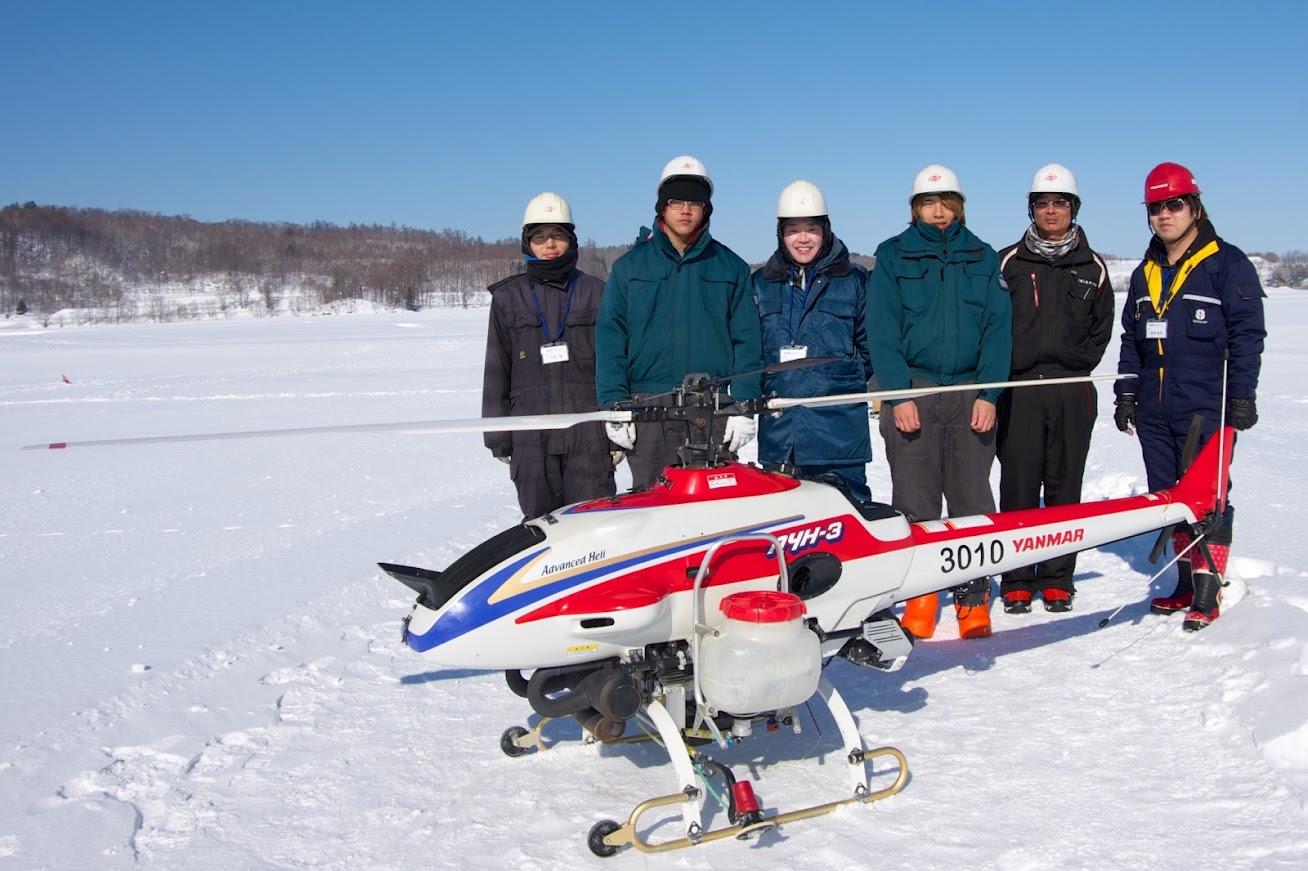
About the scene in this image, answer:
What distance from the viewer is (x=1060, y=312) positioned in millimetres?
5133

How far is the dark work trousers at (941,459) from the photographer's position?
4.91m

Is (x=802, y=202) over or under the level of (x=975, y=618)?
over

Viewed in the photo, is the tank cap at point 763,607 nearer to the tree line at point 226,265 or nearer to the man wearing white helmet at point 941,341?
the man wearing white helmet at point 941,341

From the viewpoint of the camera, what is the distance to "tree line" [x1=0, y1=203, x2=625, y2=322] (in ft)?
301

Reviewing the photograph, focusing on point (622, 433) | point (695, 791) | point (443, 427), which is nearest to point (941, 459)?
point (622, 433)

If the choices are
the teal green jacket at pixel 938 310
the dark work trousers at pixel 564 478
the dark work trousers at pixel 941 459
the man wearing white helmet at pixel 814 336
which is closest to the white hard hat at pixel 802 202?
the man wearing white helmet at pixel 814 336

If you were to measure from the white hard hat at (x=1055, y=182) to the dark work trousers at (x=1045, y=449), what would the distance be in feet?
3.38

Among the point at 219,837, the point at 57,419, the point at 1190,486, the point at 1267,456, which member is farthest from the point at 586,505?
the point at 57,419

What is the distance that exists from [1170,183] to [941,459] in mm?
1775

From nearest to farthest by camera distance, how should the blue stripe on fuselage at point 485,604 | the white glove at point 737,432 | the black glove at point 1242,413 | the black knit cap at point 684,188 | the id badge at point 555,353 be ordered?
the blue stripe on fuselage at point 485,604 < the white glove at point 737,432 < the black knit cap at point 684,188 < the black glove at point 1242,413 < the id badge at point 555,353

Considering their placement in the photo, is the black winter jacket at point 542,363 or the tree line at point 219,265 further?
the tree line at point 219,265

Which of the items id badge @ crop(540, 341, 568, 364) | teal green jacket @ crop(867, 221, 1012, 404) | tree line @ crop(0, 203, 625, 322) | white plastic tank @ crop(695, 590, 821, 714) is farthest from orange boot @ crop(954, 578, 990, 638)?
tree line @ crop(0, 203, 625, 322)

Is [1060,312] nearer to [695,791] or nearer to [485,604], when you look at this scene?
[695,791]

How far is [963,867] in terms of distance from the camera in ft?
9.60
